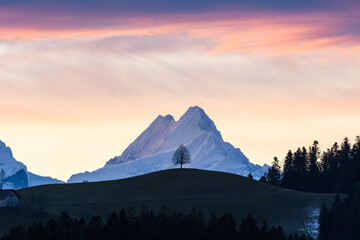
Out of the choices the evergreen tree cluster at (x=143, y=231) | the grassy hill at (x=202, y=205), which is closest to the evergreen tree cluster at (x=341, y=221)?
the grassy hill at (x=202, y=205)

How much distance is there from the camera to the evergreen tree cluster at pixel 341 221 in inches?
5787

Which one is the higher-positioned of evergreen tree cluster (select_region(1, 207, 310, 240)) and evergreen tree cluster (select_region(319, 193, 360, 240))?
evergreen tree cluster (select_region(319, 193, 360, 240))

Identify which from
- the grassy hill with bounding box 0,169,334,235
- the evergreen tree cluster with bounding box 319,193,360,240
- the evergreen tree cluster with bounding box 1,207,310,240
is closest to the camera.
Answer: the evergreen tree cluster with bounding box 1,207,310,240

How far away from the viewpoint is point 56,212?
167000 millimetres

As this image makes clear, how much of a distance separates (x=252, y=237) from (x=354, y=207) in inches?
1723

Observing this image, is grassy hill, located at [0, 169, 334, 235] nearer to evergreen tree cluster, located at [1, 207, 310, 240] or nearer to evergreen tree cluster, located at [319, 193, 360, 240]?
evergreen tree cluster, located at [319, 193, 360, 240]

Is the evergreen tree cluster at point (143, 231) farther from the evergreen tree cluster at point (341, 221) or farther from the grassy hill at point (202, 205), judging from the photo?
the grassy hill at point (202, 205)

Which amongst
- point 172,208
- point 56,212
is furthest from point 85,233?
point 172,208

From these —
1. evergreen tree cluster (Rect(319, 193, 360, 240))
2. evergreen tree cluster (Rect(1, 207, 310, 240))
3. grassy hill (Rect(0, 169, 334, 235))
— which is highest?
grassy hill (Rect(0, 169, 334, 235))

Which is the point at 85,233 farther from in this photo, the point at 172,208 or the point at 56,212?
the point at 172,208

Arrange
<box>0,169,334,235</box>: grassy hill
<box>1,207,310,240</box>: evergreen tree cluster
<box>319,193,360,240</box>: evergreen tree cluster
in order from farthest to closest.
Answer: <box>0,169,334,235</box>: grassy hill, <box>319,193,360,240</box>: evergreen tree cluster, <box>1,207,310,240</box>: evergreen tree cluster

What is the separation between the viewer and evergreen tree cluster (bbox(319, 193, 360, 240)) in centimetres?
14700

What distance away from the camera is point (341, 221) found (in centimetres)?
15188

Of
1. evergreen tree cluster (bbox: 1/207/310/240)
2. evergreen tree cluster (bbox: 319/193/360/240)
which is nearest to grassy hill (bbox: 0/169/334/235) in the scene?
evergreen tree cluster (bbox: 319/193/360/240)
